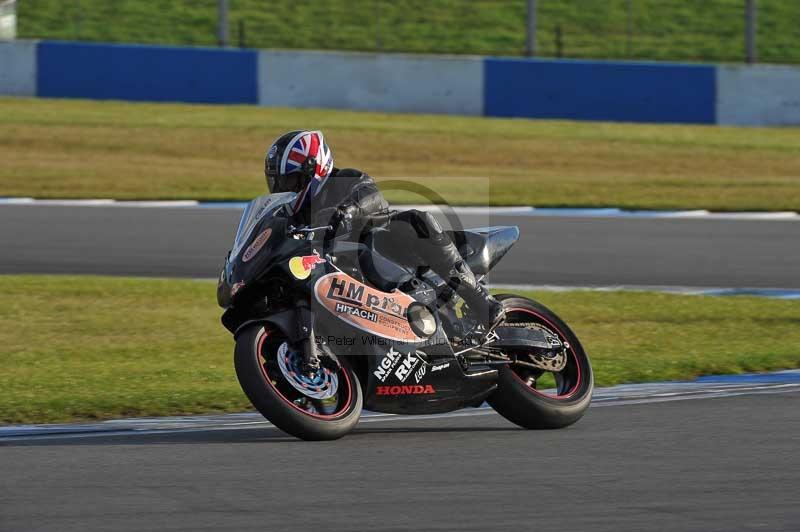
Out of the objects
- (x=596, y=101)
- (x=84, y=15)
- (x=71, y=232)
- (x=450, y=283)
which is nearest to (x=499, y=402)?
(x=450, y=283)

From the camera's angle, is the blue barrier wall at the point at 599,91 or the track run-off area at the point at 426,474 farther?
the blue barrier wall at the point at 599,91

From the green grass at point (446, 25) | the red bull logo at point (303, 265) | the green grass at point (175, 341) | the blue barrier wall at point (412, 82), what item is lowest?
the green grass at point (175, 341)

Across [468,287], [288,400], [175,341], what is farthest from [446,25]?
[288,400]

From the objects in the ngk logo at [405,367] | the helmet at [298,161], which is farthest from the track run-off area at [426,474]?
the helmet at [298,161]

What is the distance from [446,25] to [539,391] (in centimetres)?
2031

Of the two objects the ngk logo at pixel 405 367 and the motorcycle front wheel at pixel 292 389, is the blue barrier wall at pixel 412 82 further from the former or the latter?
the motorcycle front wheel at pixel 292 389

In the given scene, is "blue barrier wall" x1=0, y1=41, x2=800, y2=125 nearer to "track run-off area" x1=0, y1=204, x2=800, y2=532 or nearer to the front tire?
"track run-off area" x1=0, y1=204, x2=800, y2=532

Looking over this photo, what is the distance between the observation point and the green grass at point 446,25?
2544 centimetres

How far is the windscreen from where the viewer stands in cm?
643

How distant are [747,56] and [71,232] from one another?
1284cm

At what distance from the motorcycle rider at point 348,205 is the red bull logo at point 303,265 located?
16 centimetres

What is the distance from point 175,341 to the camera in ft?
32.3

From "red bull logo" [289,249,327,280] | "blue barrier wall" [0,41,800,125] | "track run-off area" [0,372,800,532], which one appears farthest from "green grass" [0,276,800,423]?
"blue barrier wall" [0,41,800,125]

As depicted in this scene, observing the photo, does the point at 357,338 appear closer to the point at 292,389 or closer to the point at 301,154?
the point at 292,389
